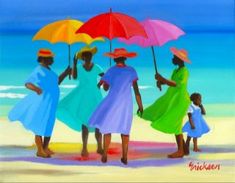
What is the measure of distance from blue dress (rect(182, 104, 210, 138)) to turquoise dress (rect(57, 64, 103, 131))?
1.82ft

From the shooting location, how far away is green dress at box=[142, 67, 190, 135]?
3.09m

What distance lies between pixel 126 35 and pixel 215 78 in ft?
2.07

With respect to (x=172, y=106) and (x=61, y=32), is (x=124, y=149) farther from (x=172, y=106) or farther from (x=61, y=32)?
(x=61, y=32)

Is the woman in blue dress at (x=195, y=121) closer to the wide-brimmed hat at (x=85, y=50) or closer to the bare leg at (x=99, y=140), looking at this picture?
the bare leg at (x=99, y=140)

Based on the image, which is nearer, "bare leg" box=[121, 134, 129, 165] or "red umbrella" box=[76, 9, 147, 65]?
"red umbrella" box=[76, 9, 147, 65]

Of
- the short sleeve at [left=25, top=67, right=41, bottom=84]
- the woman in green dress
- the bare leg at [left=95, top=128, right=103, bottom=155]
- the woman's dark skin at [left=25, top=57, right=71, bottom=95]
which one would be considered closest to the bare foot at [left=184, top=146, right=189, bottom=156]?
the woman in green dress

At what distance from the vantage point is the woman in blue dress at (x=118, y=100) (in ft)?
9.96

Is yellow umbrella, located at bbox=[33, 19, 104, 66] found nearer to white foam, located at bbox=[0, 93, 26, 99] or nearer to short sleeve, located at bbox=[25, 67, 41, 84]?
short sleeve, located at bbox=[25, 67, 41, 84]

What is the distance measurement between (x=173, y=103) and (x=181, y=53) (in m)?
0.31

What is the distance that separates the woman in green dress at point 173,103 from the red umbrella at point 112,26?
11.3 inches

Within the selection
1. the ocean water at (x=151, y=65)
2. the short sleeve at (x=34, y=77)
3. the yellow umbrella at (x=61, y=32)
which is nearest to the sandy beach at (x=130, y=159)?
the ocean water at (x=151, y=65)

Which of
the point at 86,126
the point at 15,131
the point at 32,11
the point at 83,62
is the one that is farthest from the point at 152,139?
the point at 32,11
